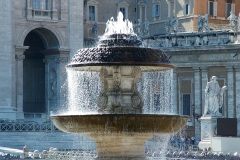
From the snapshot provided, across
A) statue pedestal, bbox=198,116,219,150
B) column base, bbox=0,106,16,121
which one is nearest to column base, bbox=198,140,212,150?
statue pedestal, bbox=198,116,219,150

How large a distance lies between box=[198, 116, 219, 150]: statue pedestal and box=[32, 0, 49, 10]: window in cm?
2560

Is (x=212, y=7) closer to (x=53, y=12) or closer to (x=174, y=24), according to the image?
(x=174, y=24)

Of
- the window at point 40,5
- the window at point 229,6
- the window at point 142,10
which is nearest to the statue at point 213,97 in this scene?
the window at point 40,5

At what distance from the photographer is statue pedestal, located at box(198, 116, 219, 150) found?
61.0 m

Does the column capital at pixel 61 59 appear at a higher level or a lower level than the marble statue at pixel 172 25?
lower

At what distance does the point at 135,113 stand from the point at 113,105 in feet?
2.97

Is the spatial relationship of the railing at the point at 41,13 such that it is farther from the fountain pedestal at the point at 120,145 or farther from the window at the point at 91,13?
the fountain pedestal at the point at 120,145

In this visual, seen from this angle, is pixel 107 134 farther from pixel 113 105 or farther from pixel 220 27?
pixel 220 27

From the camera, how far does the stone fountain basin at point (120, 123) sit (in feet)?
92.7

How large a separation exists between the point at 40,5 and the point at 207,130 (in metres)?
26.7

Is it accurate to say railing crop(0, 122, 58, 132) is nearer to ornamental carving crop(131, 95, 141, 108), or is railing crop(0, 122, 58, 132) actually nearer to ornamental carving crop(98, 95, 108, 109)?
ornamental carving crop(98, 95, 108, 109)

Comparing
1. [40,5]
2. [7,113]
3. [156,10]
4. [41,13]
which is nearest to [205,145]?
[7,113]

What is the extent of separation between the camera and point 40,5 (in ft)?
277

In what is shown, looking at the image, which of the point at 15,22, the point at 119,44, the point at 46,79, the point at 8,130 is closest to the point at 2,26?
the point at 15,22
